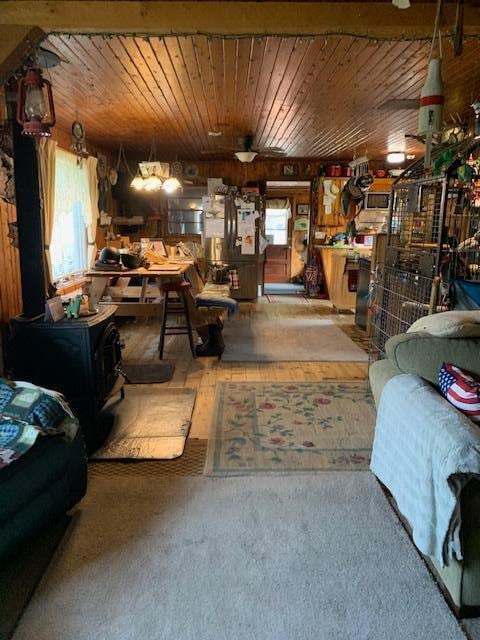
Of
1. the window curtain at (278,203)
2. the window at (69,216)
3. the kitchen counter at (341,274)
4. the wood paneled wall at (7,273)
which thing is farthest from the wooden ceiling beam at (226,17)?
the window curtain at (278,203)

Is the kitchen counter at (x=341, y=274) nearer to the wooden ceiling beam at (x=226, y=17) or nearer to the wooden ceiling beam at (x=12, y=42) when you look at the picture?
the wooden ceiling beam at (x=226, y=17)

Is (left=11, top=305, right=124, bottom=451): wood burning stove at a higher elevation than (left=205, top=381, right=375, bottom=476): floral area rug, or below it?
higher

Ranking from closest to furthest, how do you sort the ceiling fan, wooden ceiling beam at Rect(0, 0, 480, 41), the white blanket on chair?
the white blanket on chair < wooden ceiling beam at Rect(0, 0, 480, 41) < the ceiling fan

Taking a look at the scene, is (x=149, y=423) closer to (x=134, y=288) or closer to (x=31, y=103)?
(x=31, y=103)

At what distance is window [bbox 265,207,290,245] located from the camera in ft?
33.4

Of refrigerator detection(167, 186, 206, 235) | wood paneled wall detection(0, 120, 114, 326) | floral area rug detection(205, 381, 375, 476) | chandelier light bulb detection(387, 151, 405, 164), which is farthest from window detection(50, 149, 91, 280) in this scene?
chandelier light bulb detection(387, 151, 405, 164)

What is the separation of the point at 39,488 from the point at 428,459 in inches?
58.5

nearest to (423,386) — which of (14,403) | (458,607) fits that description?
(458,607)

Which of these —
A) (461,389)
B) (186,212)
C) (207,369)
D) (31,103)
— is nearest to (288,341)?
(207,369)

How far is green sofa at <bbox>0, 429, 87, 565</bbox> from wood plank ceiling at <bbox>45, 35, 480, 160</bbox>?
7.55 ft

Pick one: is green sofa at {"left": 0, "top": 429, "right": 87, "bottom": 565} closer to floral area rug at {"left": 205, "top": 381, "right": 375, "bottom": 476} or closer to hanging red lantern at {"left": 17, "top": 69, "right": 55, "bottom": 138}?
floral area rug at {"left": 205, "top": 381, "right": 375, "bottom": 476}

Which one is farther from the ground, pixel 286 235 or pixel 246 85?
pixel 246 85

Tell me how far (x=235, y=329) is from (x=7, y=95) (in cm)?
379

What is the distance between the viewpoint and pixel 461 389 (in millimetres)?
1850
